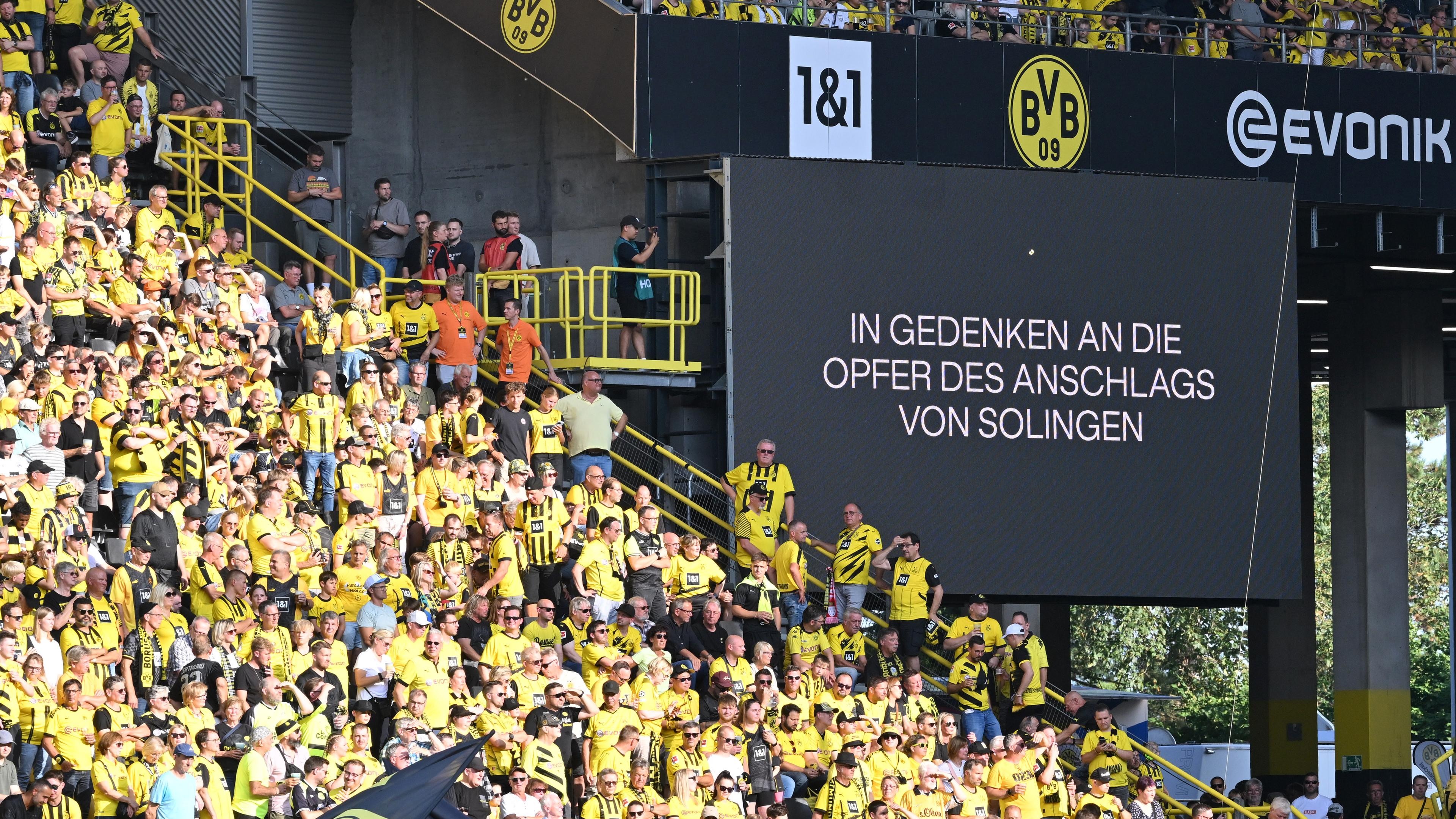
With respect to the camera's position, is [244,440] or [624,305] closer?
[244,440]

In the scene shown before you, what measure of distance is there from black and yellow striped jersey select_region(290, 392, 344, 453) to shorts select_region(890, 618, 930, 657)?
4.89 meters

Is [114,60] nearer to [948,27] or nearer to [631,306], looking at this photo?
[631,306]

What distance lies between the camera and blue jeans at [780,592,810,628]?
17.6m

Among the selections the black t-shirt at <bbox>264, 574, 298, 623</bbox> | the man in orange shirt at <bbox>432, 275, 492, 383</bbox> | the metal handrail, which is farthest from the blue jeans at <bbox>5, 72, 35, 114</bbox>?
the metal handrail

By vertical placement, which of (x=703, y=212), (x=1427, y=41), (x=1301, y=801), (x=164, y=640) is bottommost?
(x=1301, y=801)

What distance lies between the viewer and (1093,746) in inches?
694

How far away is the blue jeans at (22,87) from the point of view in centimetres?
1792

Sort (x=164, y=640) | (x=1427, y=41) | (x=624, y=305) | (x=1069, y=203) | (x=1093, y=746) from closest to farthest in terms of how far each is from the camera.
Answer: (x=164, y=640) → (x=1093, y=746) → (x=624, y=305) → (x=1069, y=203) → (x=1427, y=41)

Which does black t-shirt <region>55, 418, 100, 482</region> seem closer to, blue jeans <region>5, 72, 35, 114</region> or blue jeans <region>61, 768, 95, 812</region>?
blue jeans <region>61, 768, 95, 812</region>

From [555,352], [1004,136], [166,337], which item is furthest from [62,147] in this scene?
[1004,136]

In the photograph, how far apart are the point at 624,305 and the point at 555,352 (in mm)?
943

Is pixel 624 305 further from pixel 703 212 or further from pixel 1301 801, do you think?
pixel 1301 801

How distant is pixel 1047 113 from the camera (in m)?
20.2

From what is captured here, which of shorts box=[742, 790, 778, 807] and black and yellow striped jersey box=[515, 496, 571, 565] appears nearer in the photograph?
shorts box=[742, 790, 778, 807]
